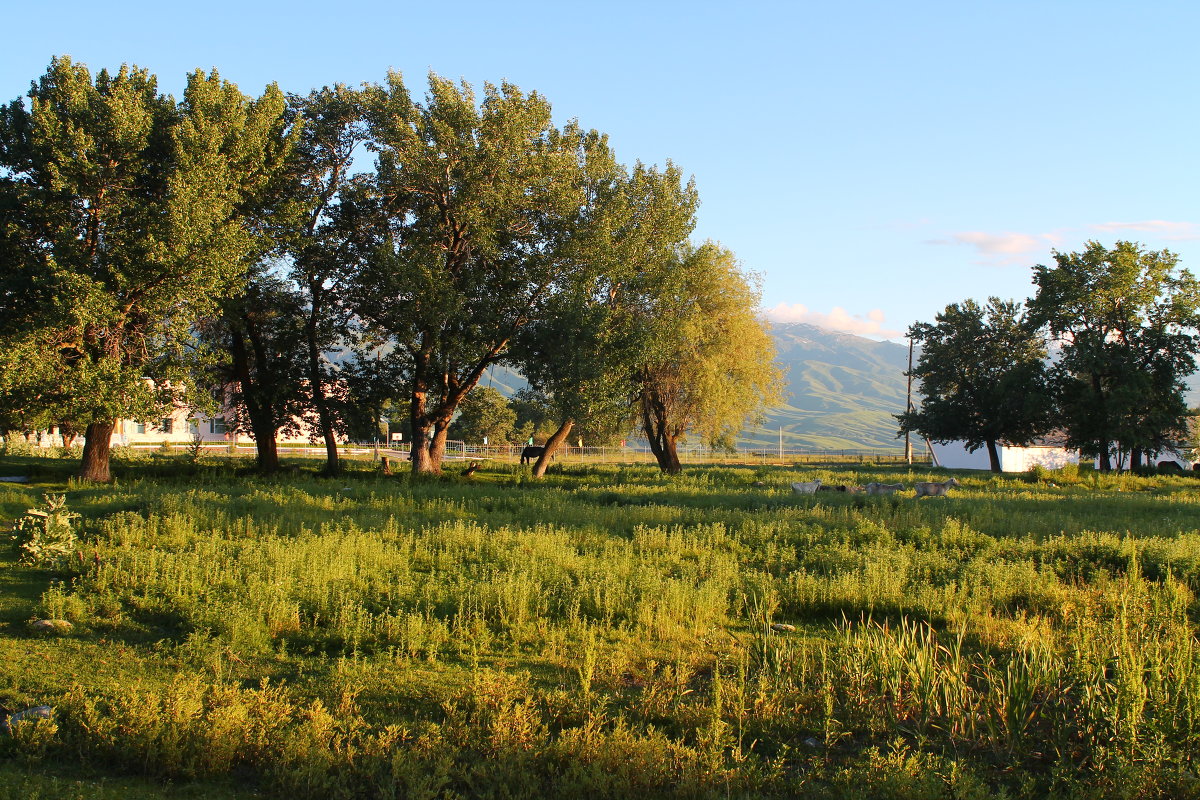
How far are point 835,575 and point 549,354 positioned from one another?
21.9 meters

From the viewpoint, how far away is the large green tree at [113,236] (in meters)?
22.2

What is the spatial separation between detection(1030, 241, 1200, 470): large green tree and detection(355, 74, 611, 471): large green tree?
115ft

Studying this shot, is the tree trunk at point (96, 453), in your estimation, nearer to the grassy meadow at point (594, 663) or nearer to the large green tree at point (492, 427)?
the grassy meadow at point (594, 663)

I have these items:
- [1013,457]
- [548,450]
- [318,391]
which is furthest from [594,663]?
[1013,457]

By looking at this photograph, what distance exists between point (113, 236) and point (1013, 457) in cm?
7175

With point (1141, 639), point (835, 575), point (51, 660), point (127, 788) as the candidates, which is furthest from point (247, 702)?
point (1141, 639)

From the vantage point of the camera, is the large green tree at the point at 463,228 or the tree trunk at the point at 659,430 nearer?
the large green tree at the point at 463,228

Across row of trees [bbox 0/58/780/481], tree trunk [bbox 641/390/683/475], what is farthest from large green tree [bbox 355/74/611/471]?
tree trunk [bbox 641/390/683/475]

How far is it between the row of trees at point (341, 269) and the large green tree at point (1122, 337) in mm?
23810

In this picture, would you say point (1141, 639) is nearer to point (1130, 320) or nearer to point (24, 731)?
point (24, 731)

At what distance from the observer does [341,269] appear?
31.3 meters

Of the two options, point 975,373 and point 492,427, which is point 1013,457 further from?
point 492,427

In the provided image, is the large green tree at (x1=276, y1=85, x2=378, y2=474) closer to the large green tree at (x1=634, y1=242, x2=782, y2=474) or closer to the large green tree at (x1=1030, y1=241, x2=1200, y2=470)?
the large green tree at (x1=634, y1=242, x2=782, y2=474)

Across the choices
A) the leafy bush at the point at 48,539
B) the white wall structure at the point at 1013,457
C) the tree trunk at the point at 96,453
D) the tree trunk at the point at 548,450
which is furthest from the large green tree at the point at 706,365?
the white wall structure at the point at 1013,457
